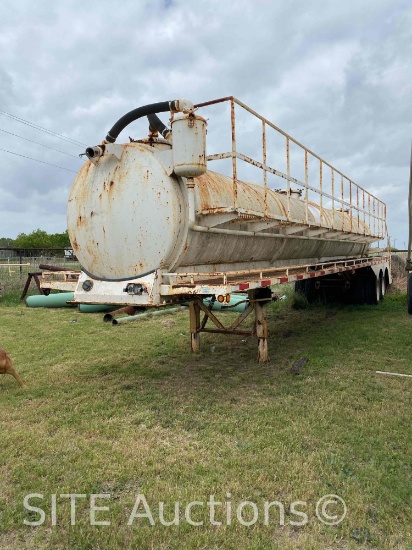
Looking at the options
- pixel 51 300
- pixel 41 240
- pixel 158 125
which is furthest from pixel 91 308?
pixel 41 240

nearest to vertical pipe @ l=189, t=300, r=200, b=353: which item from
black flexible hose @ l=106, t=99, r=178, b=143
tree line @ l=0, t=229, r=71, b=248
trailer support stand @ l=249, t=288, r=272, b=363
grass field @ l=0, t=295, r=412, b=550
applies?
grass field @ l=0, t=295, r=412, b=550

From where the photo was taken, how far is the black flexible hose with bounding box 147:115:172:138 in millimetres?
5602

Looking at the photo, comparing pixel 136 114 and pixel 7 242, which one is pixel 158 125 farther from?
pixel 7 242

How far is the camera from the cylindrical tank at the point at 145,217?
16.6 ft

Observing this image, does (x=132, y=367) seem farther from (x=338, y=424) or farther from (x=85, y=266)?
(x=338, y=424)

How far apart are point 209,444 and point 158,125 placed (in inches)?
155

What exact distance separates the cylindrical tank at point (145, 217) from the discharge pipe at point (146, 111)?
0.18 m

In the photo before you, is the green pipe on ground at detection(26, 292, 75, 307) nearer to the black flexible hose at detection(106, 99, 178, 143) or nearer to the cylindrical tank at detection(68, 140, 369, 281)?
the cylindrical tank at detection(68, 140, 369, 281)

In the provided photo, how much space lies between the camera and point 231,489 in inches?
124

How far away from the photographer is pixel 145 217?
5.14 meters

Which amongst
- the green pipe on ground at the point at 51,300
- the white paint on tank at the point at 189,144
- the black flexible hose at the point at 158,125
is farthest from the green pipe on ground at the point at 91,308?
the white paint on tank at the point at 189,144

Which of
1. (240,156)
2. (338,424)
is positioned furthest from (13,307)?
(338,424)

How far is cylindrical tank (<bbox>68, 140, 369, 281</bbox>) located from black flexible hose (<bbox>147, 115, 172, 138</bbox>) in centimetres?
27

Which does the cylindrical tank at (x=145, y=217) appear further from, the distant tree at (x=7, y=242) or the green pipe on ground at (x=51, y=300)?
the distant tree at (x=7, y=242)
